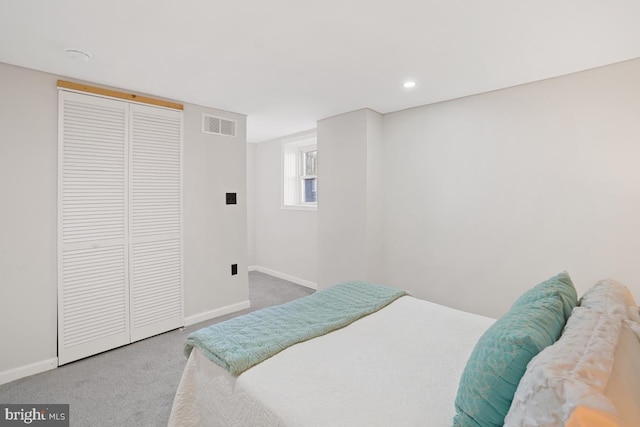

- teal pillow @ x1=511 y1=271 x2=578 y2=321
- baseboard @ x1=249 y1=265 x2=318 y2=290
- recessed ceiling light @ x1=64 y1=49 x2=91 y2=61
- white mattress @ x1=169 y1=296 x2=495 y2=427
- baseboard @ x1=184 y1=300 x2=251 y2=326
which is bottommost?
baseboard @ x1=184 y1=300 x2=251 y2=326

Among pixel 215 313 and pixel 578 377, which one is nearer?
pixel 578 377

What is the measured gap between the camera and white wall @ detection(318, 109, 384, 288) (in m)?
3.43

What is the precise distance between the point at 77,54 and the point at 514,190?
362 centimetres

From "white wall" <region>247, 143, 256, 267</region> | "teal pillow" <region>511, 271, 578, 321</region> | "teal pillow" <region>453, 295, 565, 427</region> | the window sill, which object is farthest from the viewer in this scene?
"white wall" <region>247, 143, 256, 267</region>

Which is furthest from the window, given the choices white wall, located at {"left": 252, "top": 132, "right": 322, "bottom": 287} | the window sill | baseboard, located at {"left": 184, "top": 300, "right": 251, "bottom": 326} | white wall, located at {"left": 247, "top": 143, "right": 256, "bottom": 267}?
baseboard, located at {"left": 184, "top": 300, "right": 251, "bottom": 326}

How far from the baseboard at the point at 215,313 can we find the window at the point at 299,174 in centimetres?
175

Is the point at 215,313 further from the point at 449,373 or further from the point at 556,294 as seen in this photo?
the point at 556,294

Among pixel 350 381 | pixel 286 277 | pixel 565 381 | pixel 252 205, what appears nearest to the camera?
pixel 565 381

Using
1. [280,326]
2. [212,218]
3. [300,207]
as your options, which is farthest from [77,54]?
[300,207]

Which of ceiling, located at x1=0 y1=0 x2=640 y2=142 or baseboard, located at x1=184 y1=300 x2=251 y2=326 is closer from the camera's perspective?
ceiling, located at x1=0 y1=0 x2=640 y2=142

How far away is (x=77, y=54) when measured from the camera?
2.08 meters

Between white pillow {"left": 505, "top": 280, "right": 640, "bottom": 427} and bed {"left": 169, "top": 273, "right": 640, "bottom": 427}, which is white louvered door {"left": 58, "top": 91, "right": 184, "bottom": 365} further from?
white pillow {"left": 505, "top": 280, "right": 640, "bottom": 427}

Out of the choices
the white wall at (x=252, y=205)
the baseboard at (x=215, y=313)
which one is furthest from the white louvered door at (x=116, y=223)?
the white wall at (x=252, y=205)

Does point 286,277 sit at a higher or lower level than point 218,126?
lower
